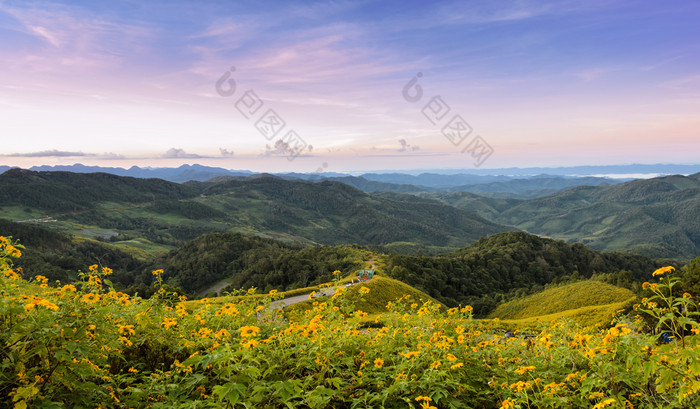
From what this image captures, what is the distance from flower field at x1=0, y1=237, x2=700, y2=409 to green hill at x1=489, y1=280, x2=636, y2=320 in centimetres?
4535

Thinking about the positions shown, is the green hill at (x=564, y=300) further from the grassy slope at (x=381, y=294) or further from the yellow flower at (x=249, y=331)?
the yellow flower at (x=249, y=331)

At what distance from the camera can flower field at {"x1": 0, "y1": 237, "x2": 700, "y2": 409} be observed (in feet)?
11.3

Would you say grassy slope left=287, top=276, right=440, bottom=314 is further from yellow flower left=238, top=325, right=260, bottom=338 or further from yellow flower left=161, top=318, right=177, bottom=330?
yellow flower left=238, top=325, right=260, bottom=338

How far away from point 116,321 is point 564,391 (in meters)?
6.57

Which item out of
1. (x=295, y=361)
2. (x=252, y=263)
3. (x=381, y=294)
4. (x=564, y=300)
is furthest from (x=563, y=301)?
(x=252, y=263)

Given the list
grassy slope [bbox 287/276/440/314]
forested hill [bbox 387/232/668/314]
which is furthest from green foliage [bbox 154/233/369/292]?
grassy slope [bbox 287/276/440/314]

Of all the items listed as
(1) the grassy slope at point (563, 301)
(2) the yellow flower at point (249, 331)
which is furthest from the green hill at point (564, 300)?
(2) the yellow flower at point (249, 331)

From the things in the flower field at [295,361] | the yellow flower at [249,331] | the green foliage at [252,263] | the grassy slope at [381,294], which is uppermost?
the yellow flower at [249,331]

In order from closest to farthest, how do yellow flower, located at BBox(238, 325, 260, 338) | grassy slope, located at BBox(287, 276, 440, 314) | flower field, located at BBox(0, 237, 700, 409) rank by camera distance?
1. flower field, located at BBox(0, 237, 700, 409)
2. yellow flower, located at BBox(238, 325, 260, 338)
3. grassy slope, located at BBox(287, 276, 440, 314)

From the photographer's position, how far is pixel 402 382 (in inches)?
159

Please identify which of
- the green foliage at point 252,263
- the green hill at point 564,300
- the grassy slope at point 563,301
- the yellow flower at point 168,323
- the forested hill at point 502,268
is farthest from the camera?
the green foliage at point 252,263

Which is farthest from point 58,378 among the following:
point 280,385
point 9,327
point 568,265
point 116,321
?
point 568,265

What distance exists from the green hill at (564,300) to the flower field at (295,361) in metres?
45.3

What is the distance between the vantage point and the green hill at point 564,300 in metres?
44.0
